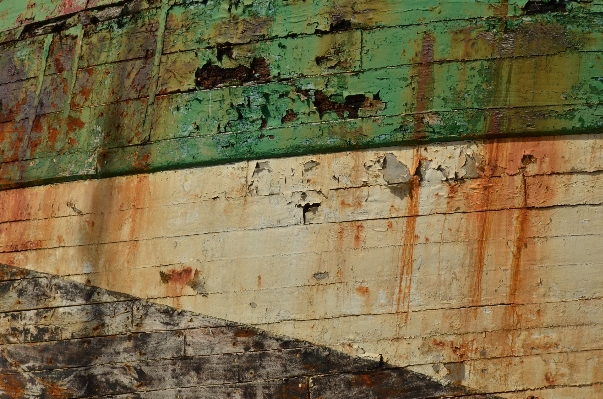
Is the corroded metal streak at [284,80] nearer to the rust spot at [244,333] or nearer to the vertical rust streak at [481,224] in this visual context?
the vertical rust streak at [481,224]

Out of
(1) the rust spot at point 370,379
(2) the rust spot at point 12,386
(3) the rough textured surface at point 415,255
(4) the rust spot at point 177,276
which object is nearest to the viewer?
(3) the rough textured surface at point 415,255

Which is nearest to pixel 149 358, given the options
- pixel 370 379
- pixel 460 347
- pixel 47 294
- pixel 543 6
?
pixel 47 294

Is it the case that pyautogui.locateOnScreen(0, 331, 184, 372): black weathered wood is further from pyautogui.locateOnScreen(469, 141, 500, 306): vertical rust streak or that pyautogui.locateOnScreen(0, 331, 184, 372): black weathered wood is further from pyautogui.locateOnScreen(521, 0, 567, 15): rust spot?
pyautogui.locateOnScreen(521, 0, 567, 15): rust spot

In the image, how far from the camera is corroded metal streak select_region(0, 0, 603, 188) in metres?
3.17

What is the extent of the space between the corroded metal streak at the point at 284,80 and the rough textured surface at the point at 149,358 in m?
0.72

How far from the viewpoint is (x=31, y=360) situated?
3.75 metres

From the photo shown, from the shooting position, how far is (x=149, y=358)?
348 cm

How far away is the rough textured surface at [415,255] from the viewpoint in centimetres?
310

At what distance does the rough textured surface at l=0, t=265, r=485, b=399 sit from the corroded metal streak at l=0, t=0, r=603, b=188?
2.36 ft

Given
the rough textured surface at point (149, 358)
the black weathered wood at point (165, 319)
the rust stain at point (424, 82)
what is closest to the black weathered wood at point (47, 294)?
the rough textured surface at point (149, 358)

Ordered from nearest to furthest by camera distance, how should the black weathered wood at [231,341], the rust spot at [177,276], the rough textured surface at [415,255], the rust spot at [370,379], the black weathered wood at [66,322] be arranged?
the rough textured surface at [415,255], the rust spot at [370,379], the black weathered wood at [231,341], the rust spot at [177,276], the black weathered wood at [66,322]

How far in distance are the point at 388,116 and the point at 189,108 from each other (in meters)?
1.02

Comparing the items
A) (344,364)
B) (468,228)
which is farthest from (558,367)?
(344,364)

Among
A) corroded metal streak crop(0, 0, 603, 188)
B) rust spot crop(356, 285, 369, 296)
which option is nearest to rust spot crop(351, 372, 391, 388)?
rust spot crop(356, 285, 369, 296)
